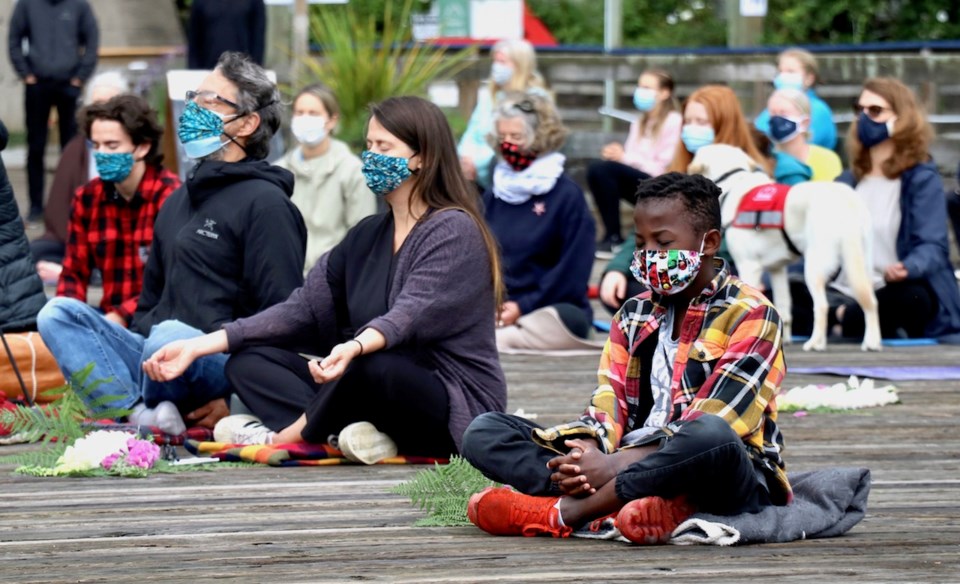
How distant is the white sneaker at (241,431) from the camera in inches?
244

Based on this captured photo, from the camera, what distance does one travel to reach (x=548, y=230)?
8.73 m

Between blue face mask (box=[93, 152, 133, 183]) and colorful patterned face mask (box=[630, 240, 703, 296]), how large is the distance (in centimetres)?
320

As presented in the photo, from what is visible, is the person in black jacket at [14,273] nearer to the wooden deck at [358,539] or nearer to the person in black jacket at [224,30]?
the wooden deck at [358,539]

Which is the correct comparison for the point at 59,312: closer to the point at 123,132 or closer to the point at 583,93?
the point at 123,132

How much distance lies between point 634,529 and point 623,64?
11.2 metres

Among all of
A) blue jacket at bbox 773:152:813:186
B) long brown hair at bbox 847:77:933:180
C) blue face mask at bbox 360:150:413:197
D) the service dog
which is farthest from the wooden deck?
blue jacket at bbox 773:152:813:186

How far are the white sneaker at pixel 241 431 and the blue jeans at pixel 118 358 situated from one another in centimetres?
25

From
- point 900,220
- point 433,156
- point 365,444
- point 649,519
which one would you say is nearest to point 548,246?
point 900,220

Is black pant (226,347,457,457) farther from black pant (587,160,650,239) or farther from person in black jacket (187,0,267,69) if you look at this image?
person in black jacket (187,0,267,69)

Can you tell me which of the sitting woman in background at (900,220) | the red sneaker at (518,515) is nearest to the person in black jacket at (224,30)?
the sitting woman in background at (900,220)

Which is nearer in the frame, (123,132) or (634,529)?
(634,529)

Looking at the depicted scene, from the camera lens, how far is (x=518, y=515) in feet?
14.9

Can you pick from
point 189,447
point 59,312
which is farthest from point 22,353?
point 189,447

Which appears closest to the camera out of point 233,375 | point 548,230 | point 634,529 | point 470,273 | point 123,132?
point 634,529
